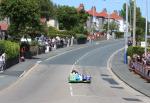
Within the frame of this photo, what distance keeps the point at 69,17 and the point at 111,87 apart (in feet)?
305

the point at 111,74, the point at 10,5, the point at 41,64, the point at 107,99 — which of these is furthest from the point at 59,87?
the point at 10,5

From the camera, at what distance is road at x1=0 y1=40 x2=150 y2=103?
29703 mm

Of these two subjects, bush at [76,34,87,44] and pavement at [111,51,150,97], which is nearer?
pavement at [111,51,150,97]

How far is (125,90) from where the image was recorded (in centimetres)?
3894

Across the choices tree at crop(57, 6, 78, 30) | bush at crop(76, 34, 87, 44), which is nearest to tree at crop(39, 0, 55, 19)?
tree at crop(57, 6, 78, 30)

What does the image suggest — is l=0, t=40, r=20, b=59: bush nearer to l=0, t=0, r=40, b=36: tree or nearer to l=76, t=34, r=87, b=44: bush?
l=0, t=0, r=40, b=36: tree

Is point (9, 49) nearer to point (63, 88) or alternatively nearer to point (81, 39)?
A: point (63, 88)

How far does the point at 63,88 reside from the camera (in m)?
37.2

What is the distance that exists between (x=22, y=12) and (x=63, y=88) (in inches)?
1309

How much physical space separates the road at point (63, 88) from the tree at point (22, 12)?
281 inches

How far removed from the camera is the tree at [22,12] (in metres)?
69.1

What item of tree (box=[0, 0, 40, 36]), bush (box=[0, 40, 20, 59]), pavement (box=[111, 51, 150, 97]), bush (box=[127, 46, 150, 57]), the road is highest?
tree (box=[0, 0, 40, 36])

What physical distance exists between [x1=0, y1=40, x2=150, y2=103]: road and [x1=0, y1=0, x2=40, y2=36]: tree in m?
7.15

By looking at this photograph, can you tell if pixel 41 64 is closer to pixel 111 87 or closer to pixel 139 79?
pixel 139 79
